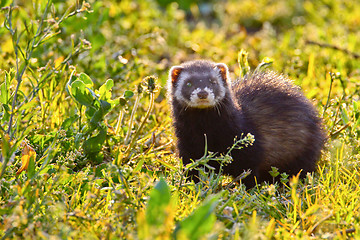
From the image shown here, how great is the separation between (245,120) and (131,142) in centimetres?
90

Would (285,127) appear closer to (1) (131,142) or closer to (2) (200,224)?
(1) (131,142)

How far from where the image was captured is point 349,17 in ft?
30.0

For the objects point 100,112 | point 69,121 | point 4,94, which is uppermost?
point 4,94

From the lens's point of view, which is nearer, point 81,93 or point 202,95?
point 81,93

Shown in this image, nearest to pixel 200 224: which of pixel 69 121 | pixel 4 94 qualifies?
pixel 4 94

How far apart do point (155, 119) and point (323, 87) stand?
1.91 m

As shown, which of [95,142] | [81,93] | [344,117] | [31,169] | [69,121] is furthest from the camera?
[344,117]

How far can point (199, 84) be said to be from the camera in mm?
4359

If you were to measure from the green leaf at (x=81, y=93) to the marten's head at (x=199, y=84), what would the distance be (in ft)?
2.44

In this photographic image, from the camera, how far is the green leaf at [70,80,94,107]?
3918mm

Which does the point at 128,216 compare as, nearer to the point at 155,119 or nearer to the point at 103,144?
the point at 103,144

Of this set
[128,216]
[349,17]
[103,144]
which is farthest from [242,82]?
[349,17]

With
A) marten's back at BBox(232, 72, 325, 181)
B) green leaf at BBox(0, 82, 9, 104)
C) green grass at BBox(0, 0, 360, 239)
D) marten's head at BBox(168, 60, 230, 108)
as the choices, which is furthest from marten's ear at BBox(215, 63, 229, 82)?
green leaf at BBox(0, 82, 9, 104)

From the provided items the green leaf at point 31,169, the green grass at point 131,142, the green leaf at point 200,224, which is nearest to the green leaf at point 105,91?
the green grass at point 131,142
